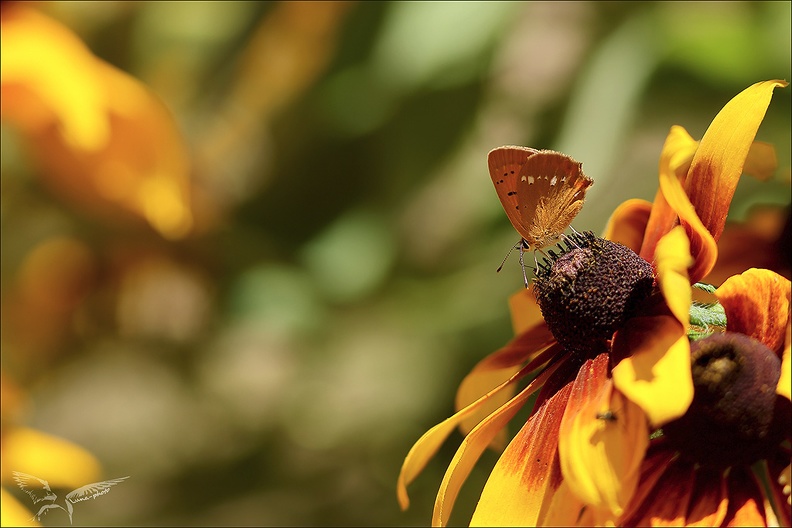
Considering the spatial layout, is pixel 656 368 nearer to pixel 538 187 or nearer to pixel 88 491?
pixel 538 187

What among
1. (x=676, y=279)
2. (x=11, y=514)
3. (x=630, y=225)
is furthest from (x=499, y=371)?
(x=11, y=514)

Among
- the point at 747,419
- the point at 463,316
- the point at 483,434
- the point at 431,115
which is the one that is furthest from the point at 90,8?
the point at 747,419

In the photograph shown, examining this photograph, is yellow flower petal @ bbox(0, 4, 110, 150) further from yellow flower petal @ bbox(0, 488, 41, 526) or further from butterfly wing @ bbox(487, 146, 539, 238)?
butterfly wing @ bbox(487, 146, 539, 238)

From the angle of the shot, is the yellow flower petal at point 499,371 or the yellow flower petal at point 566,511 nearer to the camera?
the yellow flower petal at point 566,511

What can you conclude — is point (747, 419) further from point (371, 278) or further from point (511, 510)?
point (371, 278)

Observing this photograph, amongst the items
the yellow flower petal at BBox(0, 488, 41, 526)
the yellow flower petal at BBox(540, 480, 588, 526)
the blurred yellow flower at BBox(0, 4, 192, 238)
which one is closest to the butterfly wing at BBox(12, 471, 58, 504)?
the yellow flower petal at BBox(0, 488, 41, 526)

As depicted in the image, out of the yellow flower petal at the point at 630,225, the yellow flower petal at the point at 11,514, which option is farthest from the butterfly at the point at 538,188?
the yellow flower petal at the point at 11,514

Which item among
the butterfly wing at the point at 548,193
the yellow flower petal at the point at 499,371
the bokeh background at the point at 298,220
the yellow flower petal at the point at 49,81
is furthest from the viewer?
the bokeh background at the point at 298,220

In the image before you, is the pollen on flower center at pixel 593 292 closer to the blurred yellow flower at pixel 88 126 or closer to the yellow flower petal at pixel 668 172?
the yellow flower petal at pixel 668 172
